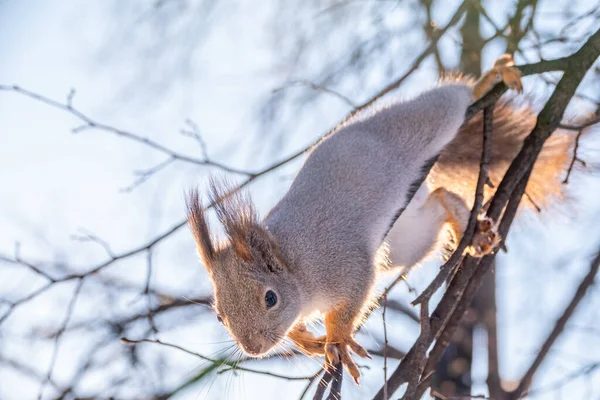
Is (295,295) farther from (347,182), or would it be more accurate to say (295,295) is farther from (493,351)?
(493,351)

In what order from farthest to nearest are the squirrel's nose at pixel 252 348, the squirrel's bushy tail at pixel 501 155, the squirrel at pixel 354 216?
1. the squirrel's bushy tail at pixel 501 155
2. the squirrel at pixel 354 216
3. the squirrel's nose at pixel 252 348

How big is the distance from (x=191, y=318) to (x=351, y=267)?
5.24 feet

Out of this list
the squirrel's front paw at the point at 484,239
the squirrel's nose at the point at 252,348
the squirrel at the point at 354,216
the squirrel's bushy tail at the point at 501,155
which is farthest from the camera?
the squirrel's bushy tail at the point at 501,155

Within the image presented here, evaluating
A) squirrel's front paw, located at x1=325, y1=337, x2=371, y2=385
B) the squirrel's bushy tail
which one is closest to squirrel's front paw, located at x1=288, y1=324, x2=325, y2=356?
squirrel's front paw, located at x1=325, y1=337, x2=371, y2=385

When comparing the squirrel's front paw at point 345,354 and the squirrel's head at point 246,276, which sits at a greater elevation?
the squirrel's head at point 246,276

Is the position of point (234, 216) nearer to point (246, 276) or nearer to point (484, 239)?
point (246, 276)

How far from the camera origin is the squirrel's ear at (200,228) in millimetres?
2621

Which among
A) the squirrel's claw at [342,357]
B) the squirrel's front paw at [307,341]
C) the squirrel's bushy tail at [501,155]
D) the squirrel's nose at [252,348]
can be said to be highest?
the squirrel's bushy tail at [501,155]

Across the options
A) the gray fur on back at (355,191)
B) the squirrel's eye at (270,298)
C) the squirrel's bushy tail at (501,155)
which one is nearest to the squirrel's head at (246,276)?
the squirrel's eye at (270,298)

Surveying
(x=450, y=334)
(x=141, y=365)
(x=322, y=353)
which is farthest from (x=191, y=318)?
(x=450, y=334)

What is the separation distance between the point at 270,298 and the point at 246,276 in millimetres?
111

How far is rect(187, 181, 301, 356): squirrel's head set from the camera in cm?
255

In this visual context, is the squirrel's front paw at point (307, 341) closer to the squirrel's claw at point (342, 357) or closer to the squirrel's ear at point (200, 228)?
the squirrel's claw at point (342, 357)

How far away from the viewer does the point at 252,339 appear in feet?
8.27
